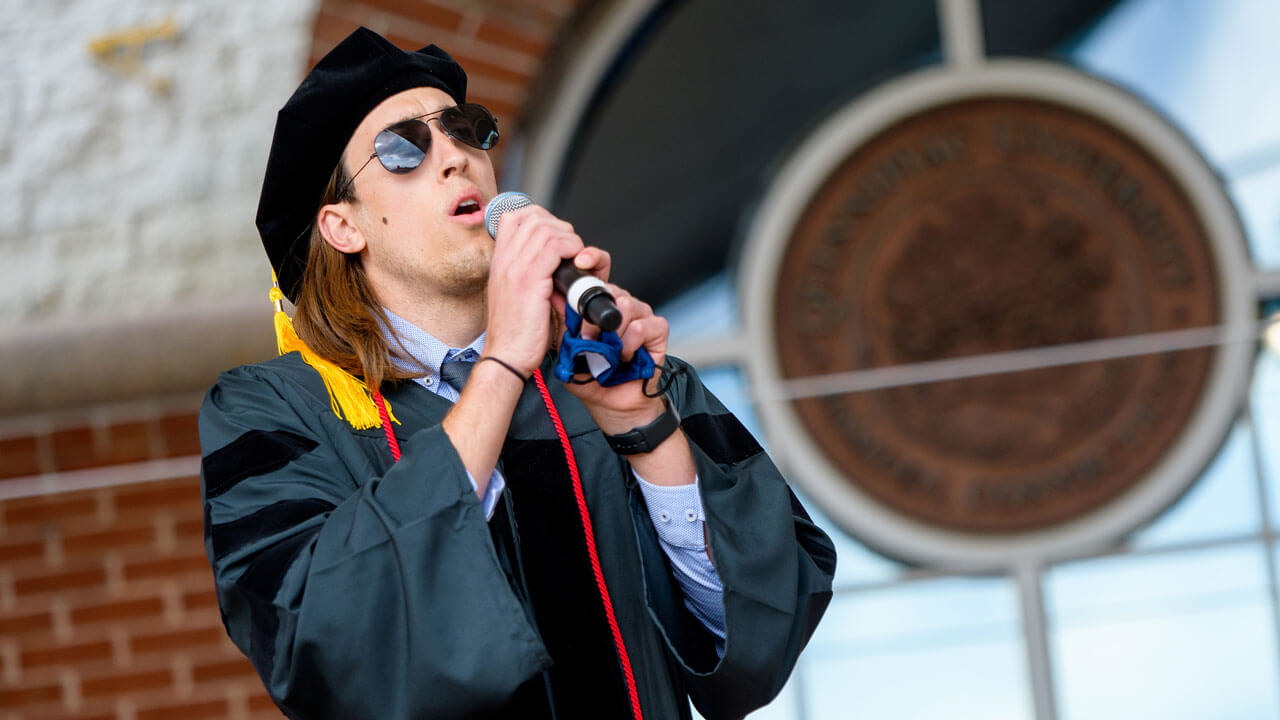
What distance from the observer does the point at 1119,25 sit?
390 centimetres

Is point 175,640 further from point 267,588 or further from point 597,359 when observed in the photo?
point 597,359

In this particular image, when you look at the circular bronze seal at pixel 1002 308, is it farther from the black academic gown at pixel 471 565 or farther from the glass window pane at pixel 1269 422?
the black academic gown at pixel 471 565

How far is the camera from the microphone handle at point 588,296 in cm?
124

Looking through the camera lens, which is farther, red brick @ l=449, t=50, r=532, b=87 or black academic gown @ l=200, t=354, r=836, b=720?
red brick @ l=449, t=50, r=532, b=87

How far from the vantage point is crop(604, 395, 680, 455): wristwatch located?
1.40 m

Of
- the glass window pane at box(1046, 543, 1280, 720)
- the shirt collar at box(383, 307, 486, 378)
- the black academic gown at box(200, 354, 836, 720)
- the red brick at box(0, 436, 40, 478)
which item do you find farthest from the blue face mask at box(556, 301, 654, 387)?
the glass window pane at box(1046, 543, 1280, 720)

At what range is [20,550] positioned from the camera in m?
3.40

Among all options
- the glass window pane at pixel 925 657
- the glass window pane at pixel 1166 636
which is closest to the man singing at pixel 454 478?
the glass window pane at pixel 925 657

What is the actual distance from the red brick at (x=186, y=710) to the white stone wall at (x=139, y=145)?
3.63 feet

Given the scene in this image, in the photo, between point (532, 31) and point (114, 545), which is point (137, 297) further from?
point (532, 31)

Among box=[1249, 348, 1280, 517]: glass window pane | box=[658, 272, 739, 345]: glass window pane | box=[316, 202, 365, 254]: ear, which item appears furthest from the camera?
box=[658, 272, 739, 345]: glass window pane

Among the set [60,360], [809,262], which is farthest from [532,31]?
[60,360]

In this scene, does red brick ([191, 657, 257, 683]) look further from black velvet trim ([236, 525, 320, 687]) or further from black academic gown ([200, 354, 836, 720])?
black velvet trim ([236, 525, 320, 687])

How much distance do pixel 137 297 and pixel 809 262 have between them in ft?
6.47
